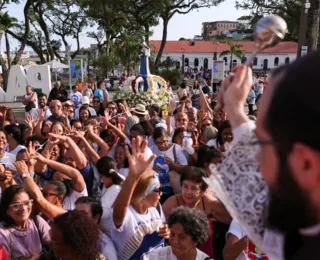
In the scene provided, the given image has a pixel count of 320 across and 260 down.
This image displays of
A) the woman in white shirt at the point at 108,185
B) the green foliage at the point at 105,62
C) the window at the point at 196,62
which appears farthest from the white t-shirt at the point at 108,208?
the window at the point at 196,62

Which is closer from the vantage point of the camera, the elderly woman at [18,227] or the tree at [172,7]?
the elderly woman at [18,227]

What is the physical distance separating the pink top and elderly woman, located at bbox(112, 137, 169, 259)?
57cm

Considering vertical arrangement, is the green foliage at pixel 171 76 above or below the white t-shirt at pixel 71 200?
below

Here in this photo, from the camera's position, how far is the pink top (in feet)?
9.01

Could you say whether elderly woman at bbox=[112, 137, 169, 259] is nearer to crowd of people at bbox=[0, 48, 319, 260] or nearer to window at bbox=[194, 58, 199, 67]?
crowd of people at bbox=[0, 48, 319, 260]

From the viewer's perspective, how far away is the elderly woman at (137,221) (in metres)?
2.61

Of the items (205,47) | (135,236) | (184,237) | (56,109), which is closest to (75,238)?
(135,236)

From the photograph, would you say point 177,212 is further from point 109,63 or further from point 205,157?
point 109,63

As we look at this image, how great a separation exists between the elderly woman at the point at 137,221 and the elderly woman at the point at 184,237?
0.42 ft

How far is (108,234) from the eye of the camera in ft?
9.87

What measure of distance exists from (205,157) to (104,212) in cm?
148

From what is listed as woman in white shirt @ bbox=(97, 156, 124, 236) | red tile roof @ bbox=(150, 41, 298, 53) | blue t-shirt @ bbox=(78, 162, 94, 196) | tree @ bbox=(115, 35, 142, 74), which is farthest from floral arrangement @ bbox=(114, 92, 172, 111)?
red tile roof @ bbox=(150, 41, 298, 53)

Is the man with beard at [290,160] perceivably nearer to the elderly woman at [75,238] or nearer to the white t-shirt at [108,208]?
the elderly woman at [75,238]

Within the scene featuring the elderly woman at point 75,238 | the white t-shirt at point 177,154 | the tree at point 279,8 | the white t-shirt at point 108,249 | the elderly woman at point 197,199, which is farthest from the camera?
the tree at point 279,8
